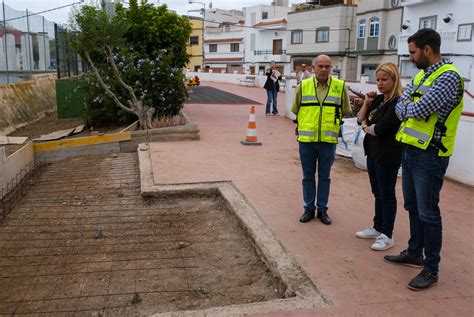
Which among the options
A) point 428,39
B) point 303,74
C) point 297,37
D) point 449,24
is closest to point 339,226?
point 428,39

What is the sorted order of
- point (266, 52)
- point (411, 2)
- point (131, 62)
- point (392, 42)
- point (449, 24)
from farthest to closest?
point (266, 52)
point (392, 42)
point (411, 2)
point (449, 24)
point (131, 62)

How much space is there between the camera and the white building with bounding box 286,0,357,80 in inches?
1576

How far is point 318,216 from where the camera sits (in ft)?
16.8

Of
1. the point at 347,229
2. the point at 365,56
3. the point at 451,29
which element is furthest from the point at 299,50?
the point at 347,229

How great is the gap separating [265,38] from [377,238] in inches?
2108

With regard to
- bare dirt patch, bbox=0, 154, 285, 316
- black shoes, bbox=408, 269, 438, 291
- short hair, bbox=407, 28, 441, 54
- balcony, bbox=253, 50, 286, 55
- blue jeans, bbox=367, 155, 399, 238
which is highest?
balcony, bbox=253, 50, 286, 55

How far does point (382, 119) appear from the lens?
4148 mm

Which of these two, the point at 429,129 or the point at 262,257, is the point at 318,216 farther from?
the point at 429,129

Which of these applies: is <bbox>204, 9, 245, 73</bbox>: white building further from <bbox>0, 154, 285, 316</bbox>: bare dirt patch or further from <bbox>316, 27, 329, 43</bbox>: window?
<bbox>0, 154, 285, 316</bbox>: bare dirt patch

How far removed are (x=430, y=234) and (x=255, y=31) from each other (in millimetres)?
56302

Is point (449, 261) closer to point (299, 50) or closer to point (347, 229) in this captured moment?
point (347, 229)

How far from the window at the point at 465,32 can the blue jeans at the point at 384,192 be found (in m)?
24.3

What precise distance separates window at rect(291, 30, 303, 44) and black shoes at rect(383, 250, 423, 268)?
4326 centimetres

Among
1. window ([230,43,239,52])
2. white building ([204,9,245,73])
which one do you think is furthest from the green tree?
window ([230,43,239,52])
